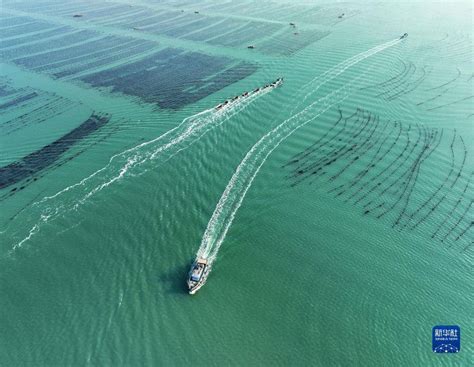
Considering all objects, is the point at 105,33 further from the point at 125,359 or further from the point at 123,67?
the point at 125,359

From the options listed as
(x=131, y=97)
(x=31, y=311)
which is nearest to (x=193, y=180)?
(x=31, y=311)

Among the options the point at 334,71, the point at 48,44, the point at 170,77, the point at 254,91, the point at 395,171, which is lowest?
the point at 395,171

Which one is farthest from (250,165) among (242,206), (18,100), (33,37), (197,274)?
(33,37)

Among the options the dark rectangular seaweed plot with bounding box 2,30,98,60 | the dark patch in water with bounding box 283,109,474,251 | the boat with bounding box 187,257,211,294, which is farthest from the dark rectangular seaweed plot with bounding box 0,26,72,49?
the boat with bounding box 187,257,211,294

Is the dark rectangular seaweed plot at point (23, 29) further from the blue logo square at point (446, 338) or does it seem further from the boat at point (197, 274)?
the blue logo square at point (446, 338)

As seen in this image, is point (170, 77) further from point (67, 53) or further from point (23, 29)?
point (23, 29)

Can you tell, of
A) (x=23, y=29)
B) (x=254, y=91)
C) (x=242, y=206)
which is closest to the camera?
(x=242, y=206)
